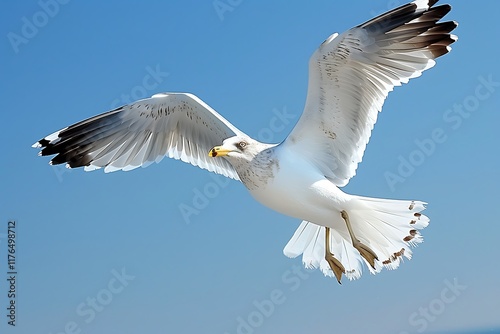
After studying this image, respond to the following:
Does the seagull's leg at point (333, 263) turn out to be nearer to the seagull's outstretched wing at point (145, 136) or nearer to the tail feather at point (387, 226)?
the tail feather at point (387, 226)

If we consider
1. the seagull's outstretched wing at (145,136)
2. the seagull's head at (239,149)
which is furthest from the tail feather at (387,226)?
the seagull's outstretched wing at (145,136)

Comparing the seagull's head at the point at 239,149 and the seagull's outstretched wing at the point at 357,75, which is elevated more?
the seagull's head at the point at 239,149

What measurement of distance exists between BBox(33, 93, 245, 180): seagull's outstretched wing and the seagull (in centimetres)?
2

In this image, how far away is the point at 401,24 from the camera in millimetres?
3967

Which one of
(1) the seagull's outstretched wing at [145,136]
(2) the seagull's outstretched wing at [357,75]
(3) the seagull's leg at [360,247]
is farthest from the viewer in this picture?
(1) the seagull's outstretched wing at [145,136]

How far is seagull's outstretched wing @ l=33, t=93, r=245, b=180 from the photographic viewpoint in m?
4.84

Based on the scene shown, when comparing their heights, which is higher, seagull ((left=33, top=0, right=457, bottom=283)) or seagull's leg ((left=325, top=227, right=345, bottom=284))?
seagull ((left=33, top=0, right=457, bottom=283))

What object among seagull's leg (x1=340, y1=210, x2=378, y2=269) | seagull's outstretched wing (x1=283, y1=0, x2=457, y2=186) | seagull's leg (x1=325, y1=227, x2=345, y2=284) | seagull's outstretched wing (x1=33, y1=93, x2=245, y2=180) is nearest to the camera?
seagull's outstretched wing (x1=283, y1=0, x2=457, y2=186)

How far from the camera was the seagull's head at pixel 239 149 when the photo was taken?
404cm

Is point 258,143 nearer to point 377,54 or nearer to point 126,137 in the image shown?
point 377,54

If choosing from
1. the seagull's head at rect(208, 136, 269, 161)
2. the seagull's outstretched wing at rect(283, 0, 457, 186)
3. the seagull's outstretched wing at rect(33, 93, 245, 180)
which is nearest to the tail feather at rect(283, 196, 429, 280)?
the seagull's outstretched wing at rect(283, 0, 457, 186)

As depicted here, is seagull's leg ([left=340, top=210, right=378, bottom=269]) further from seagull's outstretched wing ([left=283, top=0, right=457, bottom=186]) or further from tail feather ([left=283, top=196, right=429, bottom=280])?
seagull's outstretched wing ([left=283, top=0, right=457, bottom=186])

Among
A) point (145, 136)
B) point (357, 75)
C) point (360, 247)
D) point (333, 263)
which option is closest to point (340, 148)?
point (357, 75)

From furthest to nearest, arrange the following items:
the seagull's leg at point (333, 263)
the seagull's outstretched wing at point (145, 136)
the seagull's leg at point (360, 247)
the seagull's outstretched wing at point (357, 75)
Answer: the seagull's outstretched wing at point (145, 136), the seagull's leg at point (333, 263), the seagull's leg at point (360, 247), the seagull's outstretched wing at point (357, 75)
